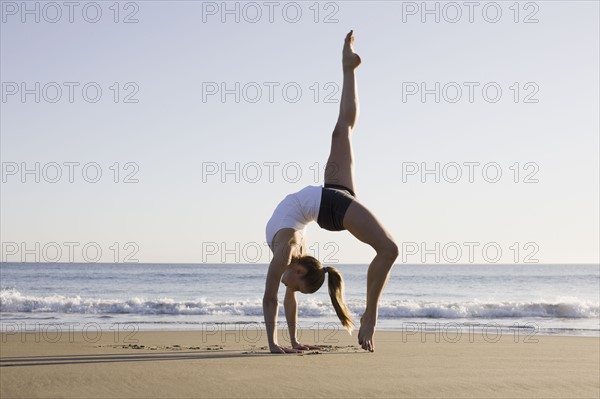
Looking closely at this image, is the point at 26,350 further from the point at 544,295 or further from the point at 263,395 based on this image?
the point at 544,295

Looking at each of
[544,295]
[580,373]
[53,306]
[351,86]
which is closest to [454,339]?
[580,373]

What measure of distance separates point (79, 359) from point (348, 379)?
214 centimetres

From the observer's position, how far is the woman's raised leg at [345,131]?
17.6ft

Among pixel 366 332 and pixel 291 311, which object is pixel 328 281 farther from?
pixel 366 332

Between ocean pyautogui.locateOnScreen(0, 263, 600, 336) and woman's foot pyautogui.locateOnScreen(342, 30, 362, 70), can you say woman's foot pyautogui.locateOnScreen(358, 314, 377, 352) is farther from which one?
ocean pyautogui.locateOnScreen(0, 263, 600, 336)

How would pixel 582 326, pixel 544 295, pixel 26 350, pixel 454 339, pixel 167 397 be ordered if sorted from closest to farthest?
1. pixel 167 397
2. pixel 26 350
3. pixel 454 339
4. pixel 582 326
5. pixel 544 295

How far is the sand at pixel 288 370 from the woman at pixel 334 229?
16.0 inches

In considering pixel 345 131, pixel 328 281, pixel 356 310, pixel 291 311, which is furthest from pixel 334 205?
pixel 356 310

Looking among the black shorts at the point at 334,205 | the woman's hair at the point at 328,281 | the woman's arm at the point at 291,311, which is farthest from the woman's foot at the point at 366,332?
the woman's arm at the point at 291,311

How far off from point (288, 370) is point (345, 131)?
5.80 feet

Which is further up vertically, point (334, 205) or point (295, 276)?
point (334, 205)

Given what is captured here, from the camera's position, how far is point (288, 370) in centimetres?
486

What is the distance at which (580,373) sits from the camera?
16.9ft

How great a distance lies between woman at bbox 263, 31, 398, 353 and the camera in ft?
16.4
